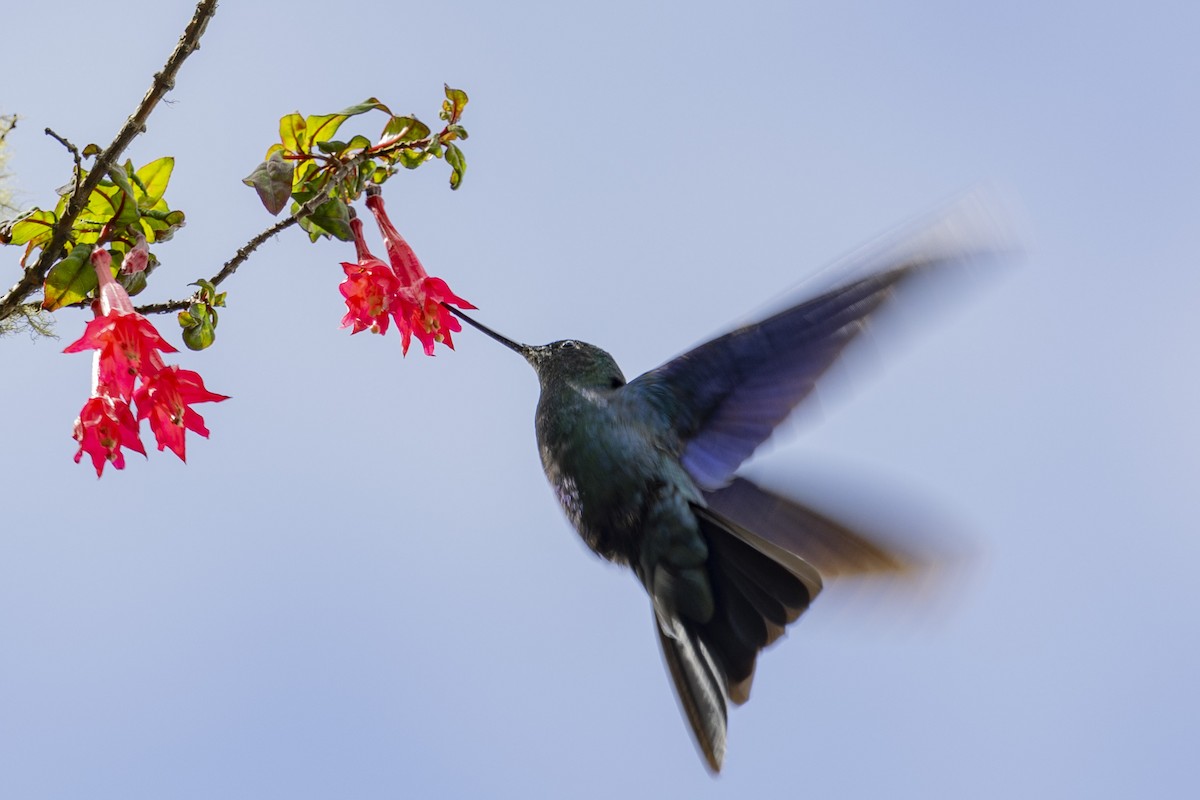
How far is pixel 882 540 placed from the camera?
1.96 m

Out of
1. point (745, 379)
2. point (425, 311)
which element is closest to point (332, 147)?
point (425, 311)

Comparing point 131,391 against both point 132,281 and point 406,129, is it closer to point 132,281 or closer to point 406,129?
point 132,281

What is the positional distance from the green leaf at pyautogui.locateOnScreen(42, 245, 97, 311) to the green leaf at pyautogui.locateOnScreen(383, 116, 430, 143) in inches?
22.3

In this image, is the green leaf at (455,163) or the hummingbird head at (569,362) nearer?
the green leaf at (455,163)

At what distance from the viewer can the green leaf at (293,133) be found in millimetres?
2051

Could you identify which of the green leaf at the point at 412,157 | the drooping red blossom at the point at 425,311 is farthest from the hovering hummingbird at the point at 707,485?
the green leaf at the point at 412,157

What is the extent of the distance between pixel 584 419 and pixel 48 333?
96 cm

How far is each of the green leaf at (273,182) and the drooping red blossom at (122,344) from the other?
0.90 ft

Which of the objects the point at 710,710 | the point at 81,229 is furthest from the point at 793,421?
the point at 81,229

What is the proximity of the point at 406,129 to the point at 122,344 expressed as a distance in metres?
0.65

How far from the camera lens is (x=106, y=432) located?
175 cm

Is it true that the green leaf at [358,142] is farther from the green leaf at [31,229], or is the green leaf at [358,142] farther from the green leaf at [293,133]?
the green leaf at [31,229]

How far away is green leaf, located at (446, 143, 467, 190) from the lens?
219 centimetres

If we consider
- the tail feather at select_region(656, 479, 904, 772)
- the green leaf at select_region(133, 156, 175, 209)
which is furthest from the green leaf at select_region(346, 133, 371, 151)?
the tail feather at select_region(656, 479, 904, 772)
